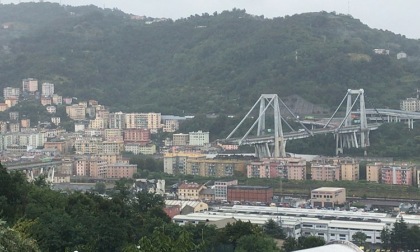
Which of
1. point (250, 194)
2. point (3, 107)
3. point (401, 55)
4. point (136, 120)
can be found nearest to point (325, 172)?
point (250, 194)

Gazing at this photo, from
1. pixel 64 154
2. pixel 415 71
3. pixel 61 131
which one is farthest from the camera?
pixel 415 71

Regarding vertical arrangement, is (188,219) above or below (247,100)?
below

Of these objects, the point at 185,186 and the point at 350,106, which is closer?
the point at 185,186

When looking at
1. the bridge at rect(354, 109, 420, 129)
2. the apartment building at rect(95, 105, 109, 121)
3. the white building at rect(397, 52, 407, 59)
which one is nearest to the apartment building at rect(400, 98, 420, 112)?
the bridge at rect(354, 109, 420, 129)

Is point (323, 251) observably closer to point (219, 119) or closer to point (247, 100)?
point (219, 119)

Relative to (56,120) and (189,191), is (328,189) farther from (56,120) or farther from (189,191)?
(56,120)

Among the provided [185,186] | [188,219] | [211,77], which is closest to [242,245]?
[188,219]

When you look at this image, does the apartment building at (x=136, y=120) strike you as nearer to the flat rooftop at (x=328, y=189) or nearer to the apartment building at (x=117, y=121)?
the apartment building at (x=117, y=121)

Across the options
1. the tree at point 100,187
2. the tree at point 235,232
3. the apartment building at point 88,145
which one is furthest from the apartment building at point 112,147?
the tree at point 235,232
